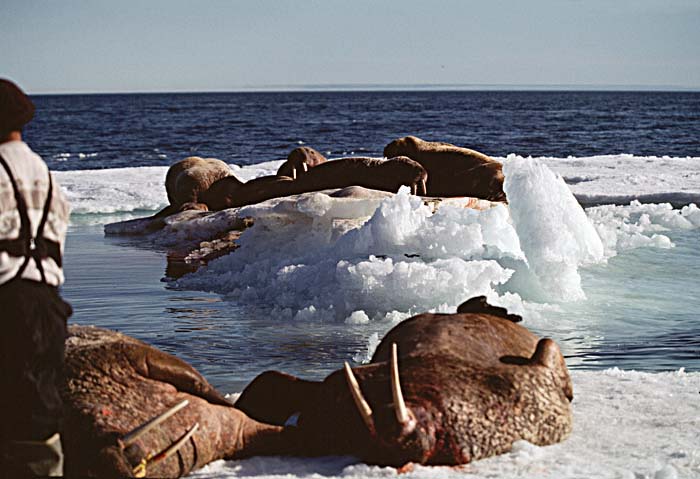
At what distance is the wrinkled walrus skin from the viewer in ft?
15.7

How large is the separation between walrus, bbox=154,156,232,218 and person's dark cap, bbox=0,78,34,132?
36.5 ft

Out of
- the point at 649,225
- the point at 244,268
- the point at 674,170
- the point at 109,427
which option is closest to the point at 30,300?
the point at 109,427

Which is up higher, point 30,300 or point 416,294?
point 30,300

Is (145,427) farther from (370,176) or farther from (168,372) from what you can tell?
(370,176)

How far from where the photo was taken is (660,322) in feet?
29.3

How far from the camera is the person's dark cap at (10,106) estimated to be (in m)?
4.02

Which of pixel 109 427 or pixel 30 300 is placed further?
pixel 109 427

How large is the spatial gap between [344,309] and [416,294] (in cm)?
67

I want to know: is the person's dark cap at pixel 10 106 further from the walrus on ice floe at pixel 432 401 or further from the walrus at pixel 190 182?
the walrus at pixel 190 182

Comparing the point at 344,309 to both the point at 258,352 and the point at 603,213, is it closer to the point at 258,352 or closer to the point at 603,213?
the point at 258,352

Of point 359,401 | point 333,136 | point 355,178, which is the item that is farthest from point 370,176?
point 333,136

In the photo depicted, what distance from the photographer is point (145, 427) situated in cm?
461

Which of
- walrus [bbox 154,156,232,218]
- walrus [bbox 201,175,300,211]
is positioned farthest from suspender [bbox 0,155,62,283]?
walrus [bbox 154,156,232,218]

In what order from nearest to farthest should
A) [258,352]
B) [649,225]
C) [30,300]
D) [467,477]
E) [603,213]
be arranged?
1. [30,300]
2. [467,477]
3. [258,352]
4. [649,225]
5. [603,213]
